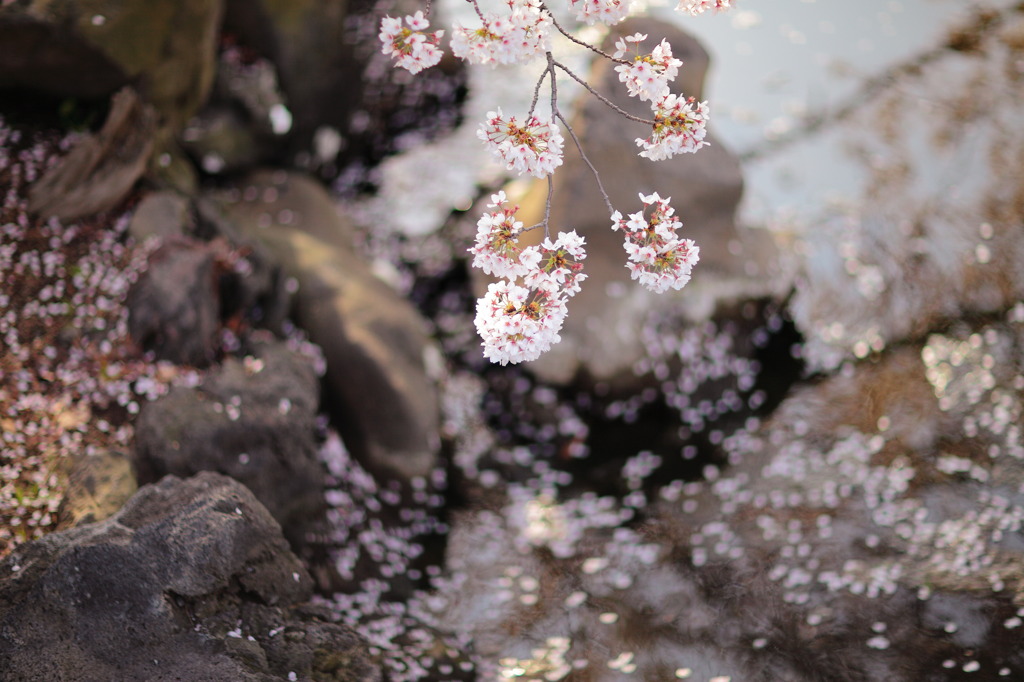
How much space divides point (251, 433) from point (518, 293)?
7.60 ft

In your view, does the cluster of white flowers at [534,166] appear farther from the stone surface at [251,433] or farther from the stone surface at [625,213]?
the stone surface at [625,213]

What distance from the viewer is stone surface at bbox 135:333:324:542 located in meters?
4.62

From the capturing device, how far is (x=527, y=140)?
3.40 metres

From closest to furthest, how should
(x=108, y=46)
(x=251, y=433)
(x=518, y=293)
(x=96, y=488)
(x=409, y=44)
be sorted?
(x=518, y=293) < (x=409, y=44) < (x=96, y=488) < (x=251, y=433) < (x=108, y=46)

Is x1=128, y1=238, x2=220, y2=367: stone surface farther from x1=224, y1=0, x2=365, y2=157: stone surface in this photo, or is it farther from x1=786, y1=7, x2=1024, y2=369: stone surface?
x1=786, y1=7, x2=1024, y2=369: stone surface

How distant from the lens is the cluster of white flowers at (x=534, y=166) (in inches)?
131

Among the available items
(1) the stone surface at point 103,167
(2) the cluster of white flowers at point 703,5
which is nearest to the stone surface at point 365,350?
(1) the stone surface at point 103,167

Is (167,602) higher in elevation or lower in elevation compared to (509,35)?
lower

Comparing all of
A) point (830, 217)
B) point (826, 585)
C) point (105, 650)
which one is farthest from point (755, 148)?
point (105, 650)

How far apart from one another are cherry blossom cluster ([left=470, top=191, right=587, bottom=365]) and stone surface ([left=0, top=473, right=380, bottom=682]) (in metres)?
1.50

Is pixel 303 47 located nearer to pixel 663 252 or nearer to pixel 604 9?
pixel 604 9

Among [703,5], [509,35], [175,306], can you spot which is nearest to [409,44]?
[509,35]

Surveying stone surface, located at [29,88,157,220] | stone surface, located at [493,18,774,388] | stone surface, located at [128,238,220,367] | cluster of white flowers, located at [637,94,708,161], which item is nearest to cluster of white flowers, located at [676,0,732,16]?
cluster of white flowers, located at [637,94,708,161]

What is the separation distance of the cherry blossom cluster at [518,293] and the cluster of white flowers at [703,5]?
1.40 meters
